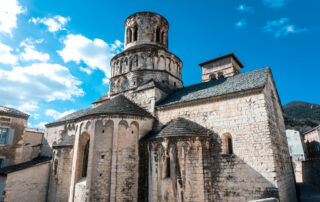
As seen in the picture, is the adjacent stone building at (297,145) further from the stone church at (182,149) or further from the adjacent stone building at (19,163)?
the adjacent stone building at (19,163)

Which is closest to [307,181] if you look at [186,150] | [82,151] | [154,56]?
[186,150]

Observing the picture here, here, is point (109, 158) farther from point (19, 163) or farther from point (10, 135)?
point (10, 135)

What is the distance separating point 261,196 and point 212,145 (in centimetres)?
322

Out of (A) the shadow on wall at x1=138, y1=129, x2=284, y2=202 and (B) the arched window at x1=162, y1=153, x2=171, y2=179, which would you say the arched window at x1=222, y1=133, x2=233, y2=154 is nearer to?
(A) the shadow on wall at x1=138, y1=129, x2=284, y2=202

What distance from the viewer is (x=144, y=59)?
54.5 ft

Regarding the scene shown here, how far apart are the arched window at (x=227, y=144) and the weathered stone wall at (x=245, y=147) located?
0.26m

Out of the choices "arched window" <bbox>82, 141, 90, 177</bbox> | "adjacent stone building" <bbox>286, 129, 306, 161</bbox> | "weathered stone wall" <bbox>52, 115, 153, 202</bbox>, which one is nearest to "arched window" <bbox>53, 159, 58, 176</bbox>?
"weathered stone wall" <bbox>52, 115, 153, 202</bbox>

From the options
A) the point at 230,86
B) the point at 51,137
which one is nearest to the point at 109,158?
the point at 230,86

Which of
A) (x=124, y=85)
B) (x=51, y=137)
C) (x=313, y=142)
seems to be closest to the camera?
(x=124, y=85)

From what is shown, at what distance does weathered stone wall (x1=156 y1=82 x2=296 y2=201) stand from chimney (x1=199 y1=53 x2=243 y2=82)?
12.8 metres

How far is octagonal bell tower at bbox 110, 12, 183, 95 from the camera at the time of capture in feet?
53.5

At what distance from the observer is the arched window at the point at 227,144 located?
10.7 metres

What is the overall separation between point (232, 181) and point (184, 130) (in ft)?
11.4

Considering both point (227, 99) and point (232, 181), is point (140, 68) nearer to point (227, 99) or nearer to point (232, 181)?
point (227, 99)
